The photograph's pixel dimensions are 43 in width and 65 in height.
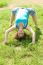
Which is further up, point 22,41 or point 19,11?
point 19,11

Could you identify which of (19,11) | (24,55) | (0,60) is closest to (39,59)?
(24,55)

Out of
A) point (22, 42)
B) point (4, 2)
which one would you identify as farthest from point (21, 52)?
point (4, 2)

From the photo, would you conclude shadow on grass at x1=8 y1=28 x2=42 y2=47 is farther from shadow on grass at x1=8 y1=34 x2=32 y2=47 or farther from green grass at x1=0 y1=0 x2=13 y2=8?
green grass at x1=0 y1=0 x2=13 y2=8

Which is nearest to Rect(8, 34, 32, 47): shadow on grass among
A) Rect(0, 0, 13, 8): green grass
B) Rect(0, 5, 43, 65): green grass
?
Rect(0, 5, 43, 65): green grass

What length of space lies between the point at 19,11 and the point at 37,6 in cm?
247

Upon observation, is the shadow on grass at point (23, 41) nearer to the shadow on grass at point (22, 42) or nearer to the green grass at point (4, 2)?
the shadow on grass at point (22, 42)

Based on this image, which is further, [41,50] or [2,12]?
[2,12]

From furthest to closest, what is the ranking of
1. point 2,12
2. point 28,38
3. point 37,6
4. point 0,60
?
point 37,6
point 2,12
point 28,38
point 0,60

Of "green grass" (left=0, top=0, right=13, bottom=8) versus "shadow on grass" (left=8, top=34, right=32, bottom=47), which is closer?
"shadow on grass" (left=8, top=34, right=32, bottom=47)

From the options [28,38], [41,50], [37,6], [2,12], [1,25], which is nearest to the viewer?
[41,50]

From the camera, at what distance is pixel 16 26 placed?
20.1 ft

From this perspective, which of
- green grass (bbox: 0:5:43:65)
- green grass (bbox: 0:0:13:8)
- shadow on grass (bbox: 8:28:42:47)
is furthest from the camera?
green grass (bbox: 0:0:13:8)

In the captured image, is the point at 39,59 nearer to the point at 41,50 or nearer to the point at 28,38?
the point at 41,50

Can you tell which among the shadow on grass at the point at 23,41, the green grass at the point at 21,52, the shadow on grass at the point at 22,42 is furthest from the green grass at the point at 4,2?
the shadow on grass at the point at 22,42
